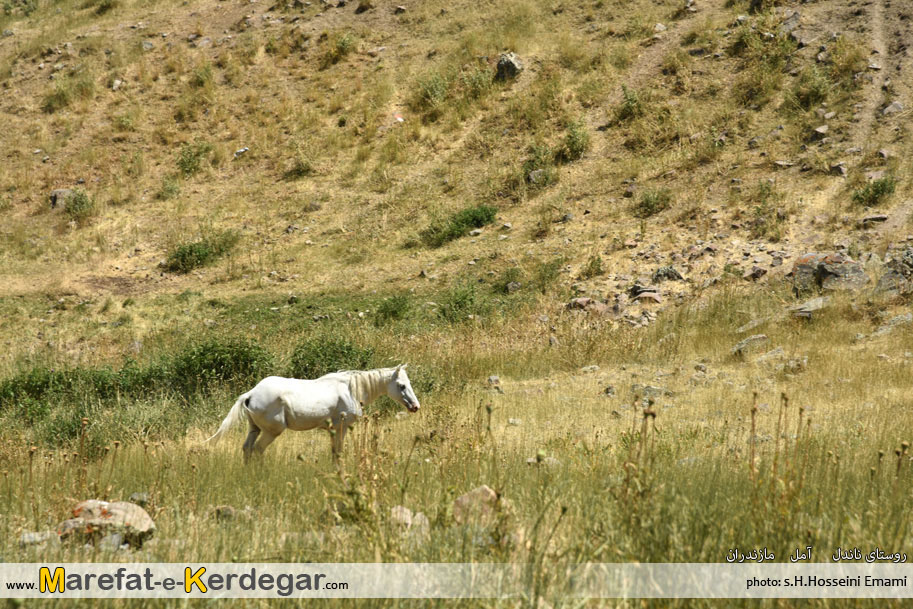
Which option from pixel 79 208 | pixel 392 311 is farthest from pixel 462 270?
pixel 79 208

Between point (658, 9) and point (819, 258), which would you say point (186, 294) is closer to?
point (819, 258)

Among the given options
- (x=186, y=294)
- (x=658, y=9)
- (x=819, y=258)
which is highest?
(x=658, y=9)

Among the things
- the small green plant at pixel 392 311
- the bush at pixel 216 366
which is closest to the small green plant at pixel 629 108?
the small green plant at pixel 392 311

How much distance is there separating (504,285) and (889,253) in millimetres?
7058

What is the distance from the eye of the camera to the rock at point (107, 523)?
442 cm

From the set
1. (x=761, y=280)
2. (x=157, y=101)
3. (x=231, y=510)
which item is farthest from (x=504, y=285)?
(x=157, y=101)

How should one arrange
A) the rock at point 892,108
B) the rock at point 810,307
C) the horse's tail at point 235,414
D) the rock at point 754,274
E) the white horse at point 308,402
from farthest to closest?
the rock at point 892,108
the rock at point 754,274
the rock at point 810,307
the horse's tail at point 235,414
the white horse at point 308,402

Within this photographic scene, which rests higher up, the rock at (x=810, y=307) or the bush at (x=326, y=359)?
the bush at (x=326, y=359)

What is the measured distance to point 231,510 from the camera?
5219mm

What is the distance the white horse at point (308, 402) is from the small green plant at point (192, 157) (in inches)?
702

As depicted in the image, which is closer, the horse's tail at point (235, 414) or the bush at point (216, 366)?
the horse's tail at point (235, 414)

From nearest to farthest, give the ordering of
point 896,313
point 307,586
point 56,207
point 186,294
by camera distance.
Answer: point 307,586 < point 896,313 < point 186,294 < point 56,207

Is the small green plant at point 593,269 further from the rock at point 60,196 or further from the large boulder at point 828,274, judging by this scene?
the rock at point 60,196

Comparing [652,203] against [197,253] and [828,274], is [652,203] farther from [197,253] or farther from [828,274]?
[197,253]
